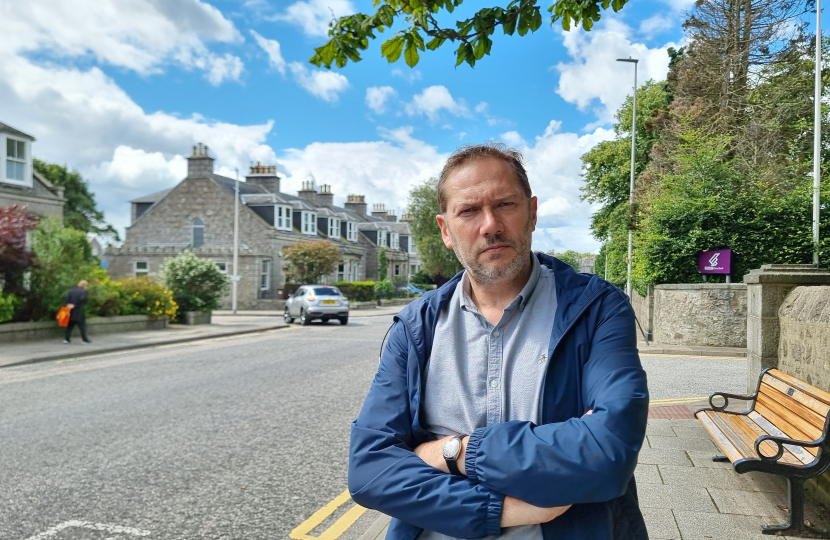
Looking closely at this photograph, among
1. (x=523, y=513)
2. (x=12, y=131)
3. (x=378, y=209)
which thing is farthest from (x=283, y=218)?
(x=523, y=513)

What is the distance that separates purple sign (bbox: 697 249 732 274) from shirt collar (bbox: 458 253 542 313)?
16.3 m

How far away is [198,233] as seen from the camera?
4300 cm

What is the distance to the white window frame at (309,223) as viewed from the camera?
4730cm

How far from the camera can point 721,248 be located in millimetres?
17109

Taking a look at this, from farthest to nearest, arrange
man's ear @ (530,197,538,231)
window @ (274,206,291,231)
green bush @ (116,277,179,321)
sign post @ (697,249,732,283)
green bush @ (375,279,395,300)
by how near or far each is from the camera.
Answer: green bush @ (375,279,395,300)
window @ (274,206,291,231)
green bush @ (116,277,179,321)
sign post @ (697,249,732,283)
man's ear @ (530,197,538,231)

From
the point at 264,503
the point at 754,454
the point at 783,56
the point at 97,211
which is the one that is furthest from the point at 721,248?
the point at 97,211

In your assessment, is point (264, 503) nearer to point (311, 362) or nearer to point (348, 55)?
point (348, 55)

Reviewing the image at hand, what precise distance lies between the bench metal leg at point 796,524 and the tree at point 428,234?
164 feet

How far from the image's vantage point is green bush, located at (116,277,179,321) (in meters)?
20.9

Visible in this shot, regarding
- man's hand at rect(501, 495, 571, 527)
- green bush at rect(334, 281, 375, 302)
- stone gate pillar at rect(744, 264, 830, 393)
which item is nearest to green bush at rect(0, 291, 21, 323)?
stone gate pillar at rect(744, 264, 830, 393)

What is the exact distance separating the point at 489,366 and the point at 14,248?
17540 millimetres

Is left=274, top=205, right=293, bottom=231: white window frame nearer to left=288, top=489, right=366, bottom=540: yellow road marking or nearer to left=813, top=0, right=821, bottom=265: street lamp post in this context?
left=813, top=0, right=821, bottom=265: street lamp post

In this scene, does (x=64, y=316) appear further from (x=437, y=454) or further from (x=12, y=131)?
(x=437, y=454)

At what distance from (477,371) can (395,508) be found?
0.49 m
